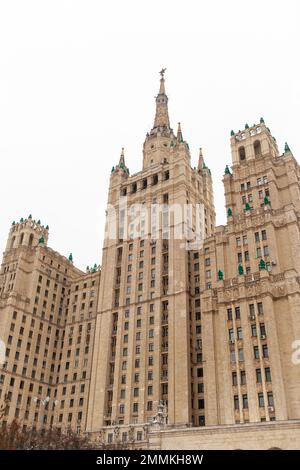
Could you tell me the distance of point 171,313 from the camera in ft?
290

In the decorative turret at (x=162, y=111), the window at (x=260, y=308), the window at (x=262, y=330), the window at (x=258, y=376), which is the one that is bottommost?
the window at (x=258, y=376)

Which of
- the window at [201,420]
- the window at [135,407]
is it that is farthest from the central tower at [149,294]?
the window at [201,420]

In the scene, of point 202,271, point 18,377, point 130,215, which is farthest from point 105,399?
point 130,215

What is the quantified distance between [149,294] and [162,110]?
209 ft

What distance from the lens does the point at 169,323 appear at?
87.6 meters

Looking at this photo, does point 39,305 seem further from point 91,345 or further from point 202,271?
point 202,271

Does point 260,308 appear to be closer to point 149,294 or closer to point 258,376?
point 258,376

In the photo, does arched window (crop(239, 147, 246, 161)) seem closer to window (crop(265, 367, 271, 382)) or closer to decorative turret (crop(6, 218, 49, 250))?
window (crop(265, 367, 271, 382))

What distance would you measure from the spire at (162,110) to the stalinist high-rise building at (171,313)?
2.74 metres

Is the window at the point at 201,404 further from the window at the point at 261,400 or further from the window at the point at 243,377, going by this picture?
the window at the point at 261,400

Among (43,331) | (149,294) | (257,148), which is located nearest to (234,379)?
(149,294)

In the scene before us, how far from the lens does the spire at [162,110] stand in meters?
132

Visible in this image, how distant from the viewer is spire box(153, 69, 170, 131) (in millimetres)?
132500

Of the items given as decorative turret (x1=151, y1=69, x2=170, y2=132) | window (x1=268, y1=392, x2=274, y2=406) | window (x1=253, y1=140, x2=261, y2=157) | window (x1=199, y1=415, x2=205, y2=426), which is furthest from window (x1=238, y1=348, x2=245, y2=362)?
decorative turret (x1=151, y1=69, x2=170, y2=132)
